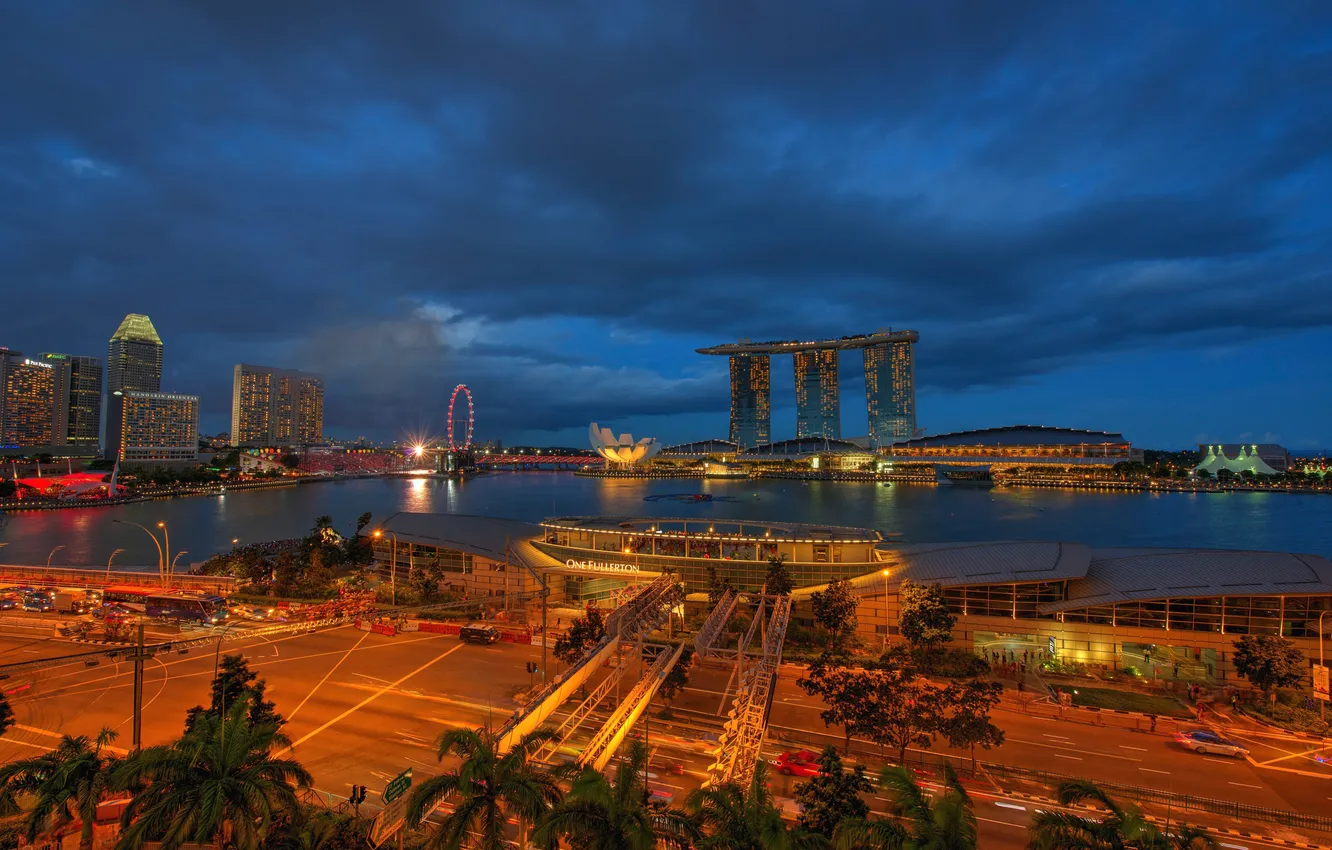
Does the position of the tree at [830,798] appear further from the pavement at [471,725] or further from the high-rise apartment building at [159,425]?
the high-rise apartment building at [159,425]

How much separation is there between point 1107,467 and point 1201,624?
95.8m

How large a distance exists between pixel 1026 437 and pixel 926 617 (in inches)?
4128

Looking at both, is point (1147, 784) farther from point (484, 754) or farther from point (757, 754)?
point (484, 754)

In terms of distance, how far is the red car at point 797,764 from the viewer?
1048 centimetres

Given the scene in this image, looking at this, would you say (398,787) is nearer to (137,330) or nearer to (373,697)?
(373,697)

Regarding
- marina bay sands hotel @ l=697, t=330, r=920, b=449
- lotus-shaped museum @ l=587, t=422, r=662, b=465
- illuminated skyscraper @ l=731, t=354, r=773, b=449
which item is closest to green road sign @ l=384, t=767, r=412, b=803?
lotus-shaped museum @ l=587, t=422, r=662, b=465

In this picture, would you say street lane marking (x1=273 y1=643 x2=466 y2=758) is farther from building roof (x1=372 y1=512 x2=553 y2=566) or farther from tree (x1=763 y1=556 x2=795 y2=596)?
tree (x1=763 y1=556 x2=795 y2=596)

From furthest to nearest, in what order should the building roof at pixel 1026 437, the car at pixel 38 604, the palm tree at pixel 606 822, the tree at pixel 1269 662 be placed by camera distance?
1. the building roof at pixel 1026 437
2. the car at pixel 38 604
3. the tree at pixel 1269 662
4. the palm tree at pixel 606 822

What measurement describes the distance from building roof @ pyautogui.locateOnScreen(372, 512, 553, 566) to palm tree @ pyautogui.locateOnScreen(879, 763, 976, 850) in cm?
1680

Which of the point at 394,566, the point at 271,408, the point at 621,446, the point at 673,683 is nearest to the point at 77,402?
the point at 271,408

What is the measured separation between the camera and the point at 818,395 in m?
152

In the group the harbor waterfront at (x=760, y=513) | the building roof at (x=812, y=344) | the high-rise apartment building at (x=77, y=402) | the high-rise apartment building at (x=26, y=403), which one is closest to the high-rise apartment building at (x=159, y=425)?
the high-rise apartment building at (x=77, y=402)

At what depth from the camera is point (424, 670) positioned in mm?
15711

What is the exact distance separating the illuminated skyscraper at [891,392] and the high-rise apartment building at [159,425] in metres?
130
